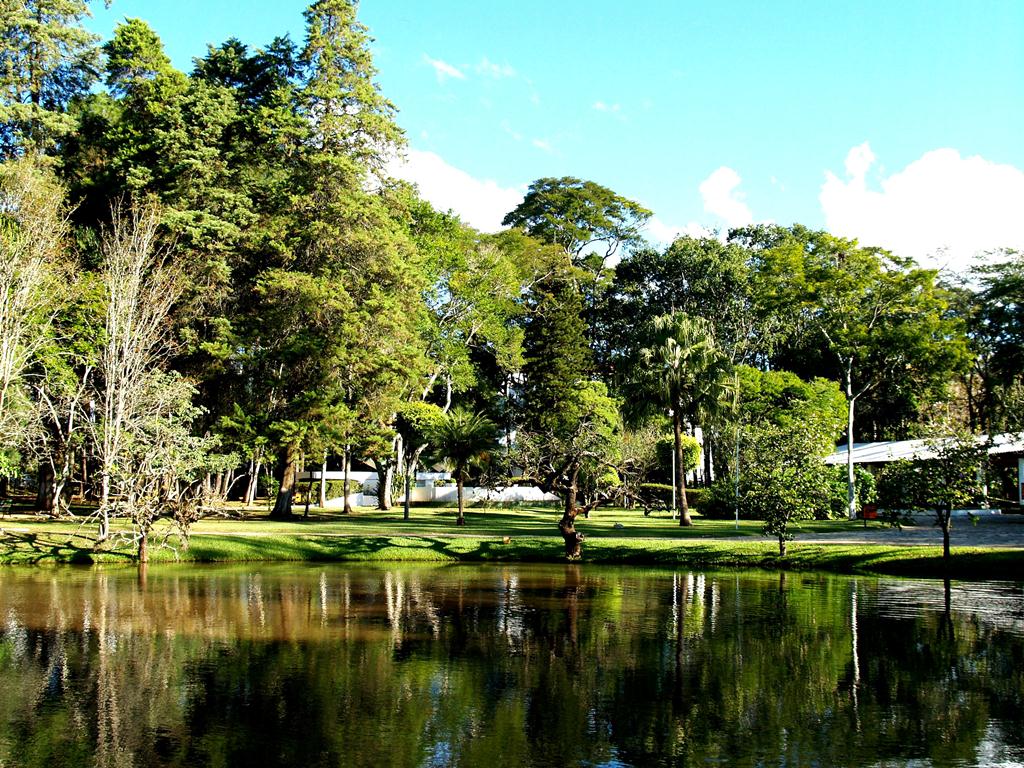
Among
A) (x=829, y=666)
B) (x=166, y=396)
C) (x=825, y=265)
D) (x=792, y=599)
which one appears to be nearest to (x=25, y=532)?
(x=166, y=396)

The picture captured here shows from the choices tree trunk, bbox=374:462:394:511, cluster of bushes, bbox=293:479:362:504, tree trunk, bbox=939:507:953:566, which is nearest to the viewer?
tree trunk, bbox=939:507:953:566

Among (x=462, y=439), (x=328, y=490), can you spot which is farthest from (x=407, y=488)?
(x=328, y=490)

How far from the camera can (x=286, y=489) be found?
43031 millimetres

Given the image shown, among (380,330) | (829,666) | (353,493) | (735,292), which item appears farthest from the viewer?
(735,292)

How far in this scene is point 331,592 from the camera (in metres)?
21.4

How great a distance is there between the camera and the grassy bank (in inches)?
1011

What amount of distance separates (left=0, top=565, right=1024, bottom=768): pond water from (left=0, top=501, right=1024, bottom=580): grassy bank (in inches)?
124

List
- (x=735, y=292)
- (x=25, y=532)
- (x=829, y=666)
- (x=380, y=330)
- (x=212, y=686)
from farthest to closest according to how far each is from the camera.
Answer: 1. (x=735, y=292)
2. (x=380, y=330)
3. (x=25, y=532)
4. (x=829, y=666)
5. (x=212, y=686)

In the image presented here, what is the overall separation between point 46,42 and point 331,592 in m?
35.9

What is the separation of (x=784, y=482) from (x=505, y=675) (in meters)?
15.1

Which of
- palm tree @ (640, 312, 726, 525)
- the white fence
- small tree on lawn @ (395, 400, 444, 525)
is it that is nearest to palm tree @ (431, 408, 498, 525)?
small tree on lawn @ (395, 400, 444, 525)

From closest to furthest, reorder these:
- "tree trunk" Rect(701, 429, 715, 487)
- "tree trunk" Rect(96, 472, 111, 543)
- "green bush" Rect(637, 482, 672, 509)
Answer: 1. "tree trunk" Rect(96, 472, 111, 543)
2. "green bush" Rect(637, 482, 672, 509)
3. "tree trunk" Rect(701, 429, 715, 487)

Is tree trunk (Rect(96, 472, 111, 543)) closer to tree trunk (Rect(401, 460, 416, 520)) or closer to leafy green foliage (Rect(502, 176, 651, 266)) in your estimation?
tree trunk (Rect(401, 460, 416, 520))

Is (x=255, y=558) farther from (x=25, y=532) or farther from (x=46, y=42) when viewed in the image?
(x=46, y=42)
